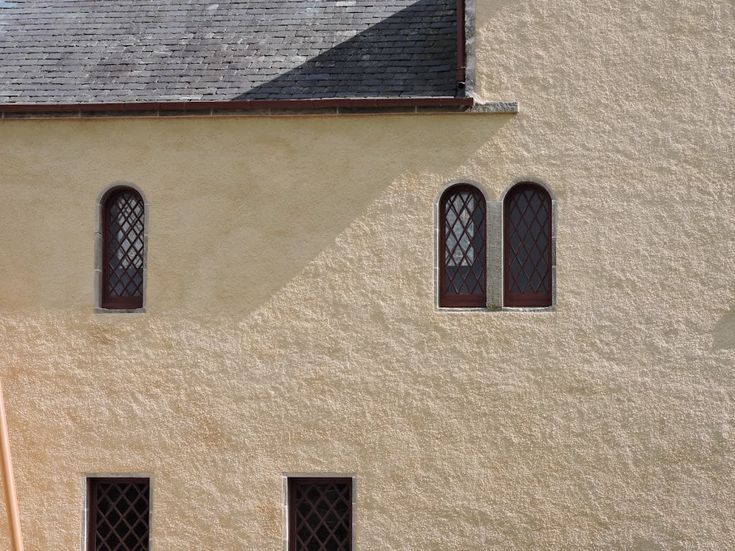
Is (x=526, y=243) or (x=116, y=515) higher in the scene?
Result: (x=526, y=243)

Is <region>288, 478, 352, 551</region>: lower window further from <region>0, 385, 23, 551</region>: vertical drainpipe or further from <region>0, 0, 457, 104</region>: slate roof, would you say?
<region>0, 0, 457, 104</region>: slate roof

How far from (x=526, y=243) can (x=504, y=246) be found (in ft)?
0.85

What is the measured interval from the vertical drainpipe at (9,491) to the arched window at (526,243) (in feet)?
18.7

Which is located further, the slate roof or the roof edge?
the slate roof

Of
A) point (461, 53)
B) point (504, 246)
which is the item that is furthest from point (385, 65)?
point (504, 246)

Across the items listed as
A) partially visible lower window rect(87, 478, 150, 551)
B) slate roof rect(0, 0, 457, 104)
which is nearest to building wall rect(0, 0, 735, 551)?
partially visible lower window rect(87, 478, 150, 551)

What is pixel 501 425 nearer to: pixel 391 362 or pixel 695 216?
pixel 391 362

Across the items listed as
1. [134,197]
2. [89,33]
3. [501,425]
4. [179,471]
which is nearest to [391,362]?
[501,425]

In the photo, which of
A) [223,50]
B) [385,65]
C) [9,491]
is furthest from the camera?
[223,50]

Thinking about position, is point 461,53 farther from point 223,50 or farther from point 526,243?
point 223,50

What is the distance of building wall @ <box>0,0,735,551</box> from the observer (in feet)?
45.5

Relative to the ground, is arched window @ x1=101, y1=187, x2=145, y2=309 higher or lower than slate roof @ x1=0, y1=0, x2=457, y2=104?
lower

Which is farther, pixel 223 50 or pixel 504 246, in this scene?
pixel 223 50

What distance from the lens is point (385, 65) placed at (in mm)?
15047
